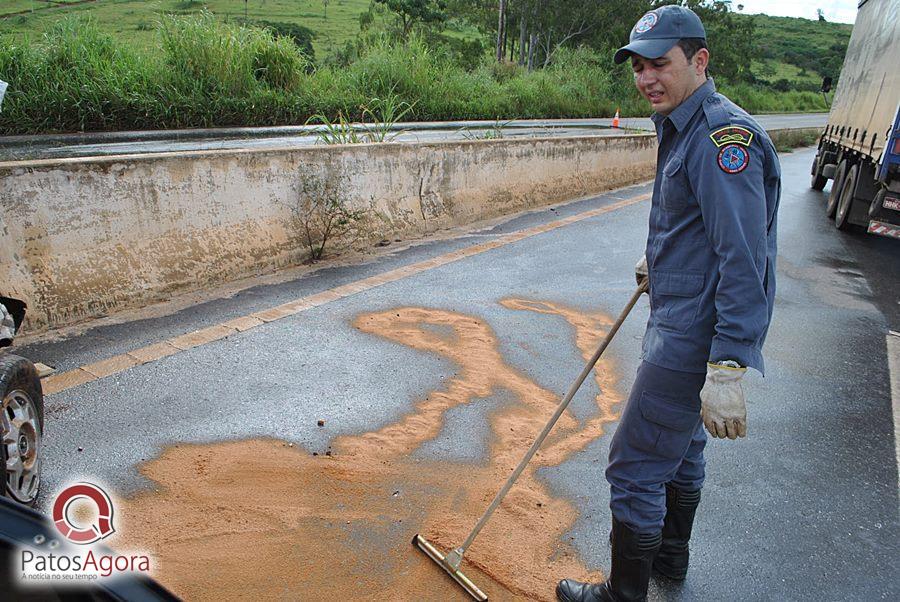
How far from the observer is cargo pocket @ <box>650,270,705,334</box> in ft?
7.55

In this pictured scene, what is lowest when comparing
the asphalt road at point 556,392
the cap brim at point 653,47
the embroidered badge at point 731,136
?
the asphalt road at point 556,392

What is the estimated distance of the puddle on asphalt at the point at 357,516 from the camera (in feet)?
8.46

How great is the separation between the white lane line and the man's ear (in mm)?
2506

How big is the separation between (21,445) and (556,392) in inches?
108

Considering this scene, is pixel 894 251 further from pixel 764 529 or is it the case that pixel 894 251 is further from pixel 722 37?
pixel 722 37

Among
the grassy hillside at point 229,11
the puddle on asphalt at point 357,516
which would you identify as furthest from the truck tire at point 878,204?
the grassy hillside at point 229,11

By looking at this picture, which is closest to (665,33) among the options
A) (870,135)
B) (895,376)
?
(895,376)

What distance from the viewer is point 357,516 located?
9.68 ft

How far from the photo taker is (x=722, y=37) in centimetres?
4522

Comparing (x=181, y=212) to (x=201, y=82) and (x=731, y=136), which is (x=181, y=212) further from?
(x=201, y=82)

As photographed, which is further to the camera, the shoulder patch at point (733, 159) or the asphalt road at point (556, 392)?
the asphalt road at point (556, 392)

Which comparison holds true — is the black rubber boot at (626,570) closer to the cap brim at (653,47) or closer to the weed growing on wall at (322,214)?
the cap brim at (653,47)

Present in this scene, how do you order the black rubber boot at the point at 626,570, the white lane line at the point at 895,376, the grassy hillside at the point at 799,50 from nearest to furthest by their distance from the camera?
1. the black rubber boot at the point at 626,570
2. the white lane line at the point at 895,376
3. the grassy hillside at the point at 799,50

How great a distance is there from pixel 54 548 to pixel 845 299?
279 inches
